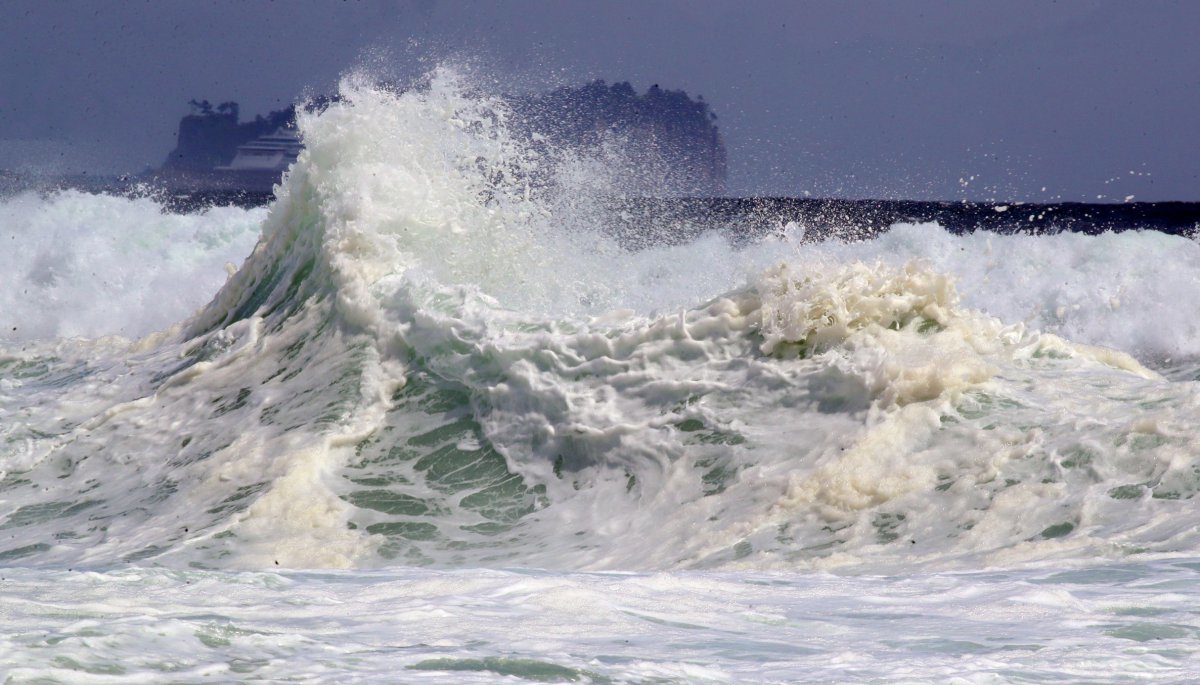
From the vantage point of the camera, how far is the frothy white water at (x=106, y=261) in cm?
1928

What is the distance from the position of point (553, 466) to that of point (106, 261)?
16.2 meters

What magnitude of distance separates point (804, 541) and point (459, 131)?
660 cm

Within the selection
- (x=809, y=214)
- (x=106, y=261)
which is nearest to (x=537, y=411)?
(x=106, y=261)

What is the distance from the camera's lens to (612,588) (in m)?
4.90

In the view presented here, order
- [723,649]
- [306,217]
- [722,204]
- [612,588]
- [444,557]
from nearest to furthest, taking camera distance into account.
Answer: [723,649]
[612,588]
[444,557]
[306,217]
[722,204]

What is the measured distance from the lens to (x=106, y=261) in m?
21.9

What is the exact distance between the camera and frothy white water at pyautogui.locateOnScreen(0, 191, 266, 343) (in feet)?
63.3

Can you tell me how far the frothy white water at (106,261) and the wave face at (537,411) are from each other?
7014mm

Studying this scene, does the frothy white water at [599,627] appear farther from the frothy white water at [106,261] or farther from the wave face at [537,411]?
the frothy white water at [106,261]

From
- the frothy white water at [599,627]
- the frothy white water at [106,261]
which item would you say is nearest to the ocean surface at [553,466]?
the frothy white water at [599,627]

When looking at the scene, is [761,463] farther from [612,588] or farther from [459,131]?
[459,131]

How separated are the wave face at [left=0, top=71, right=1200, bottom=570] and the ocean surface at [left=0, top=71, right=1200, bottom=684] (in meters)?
0.03

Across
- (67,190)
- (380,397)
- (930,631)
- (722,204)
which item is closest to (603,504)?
(380,397)

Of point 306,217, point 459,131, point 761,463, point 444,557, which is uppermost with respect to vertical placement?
point 459,131
